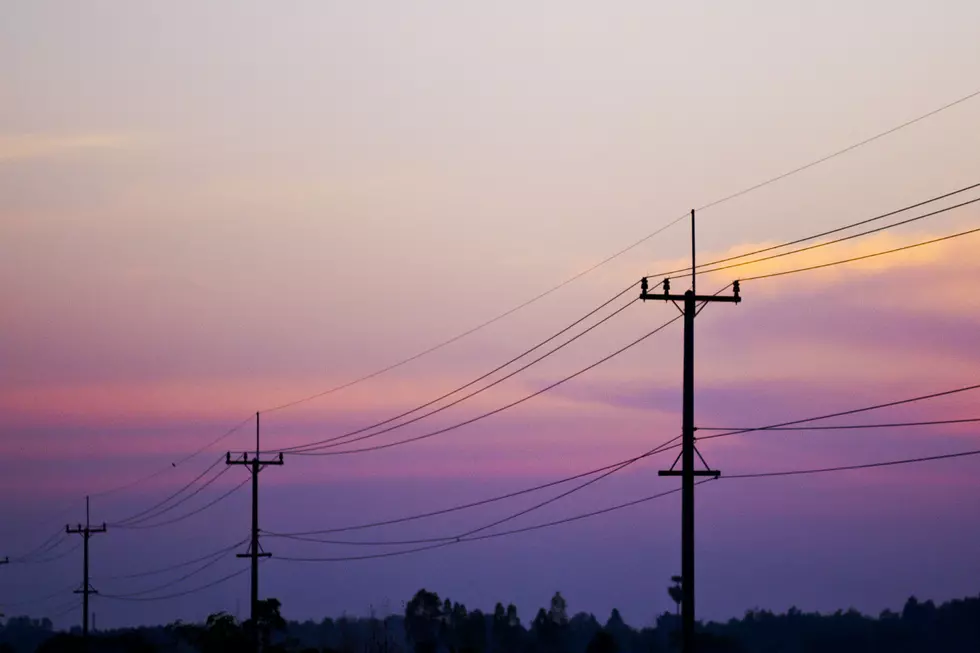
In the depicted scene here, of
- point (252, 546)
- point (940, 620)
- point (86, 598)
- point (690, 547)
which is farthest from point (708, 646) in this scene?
point (690, 547)

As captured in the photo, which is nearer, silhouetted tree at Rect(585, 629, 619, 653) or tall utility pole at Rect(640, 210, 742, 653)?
tall utility pole at Rect(640, 210, 742, 653)

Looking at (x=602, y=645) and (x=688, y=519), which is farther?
(x=602, y=645)

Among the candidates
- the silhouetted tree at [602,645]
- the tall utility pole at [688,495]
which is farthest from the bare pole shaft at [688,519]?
the silhouetted tree at [602,645]

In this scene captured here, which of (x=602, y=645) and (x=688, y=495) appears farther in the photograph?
(x=602, y=645)

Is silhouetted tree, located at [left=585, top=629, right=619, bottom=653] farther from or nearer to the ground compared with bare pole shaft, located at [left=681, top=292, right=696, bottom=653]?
nearer to the ground

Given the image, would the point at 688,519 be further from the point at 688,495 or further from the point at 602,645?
the point at 602,645

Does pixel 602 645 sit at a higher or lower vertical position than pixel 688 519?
lower

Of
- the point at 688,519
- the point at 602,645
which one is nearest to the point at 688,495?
the point at 688,519

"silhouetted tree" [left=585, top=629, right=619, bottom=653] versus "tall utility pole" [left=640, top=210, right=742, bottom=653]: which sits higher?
"tall utility pole" [left=640, top=210, right=742, bottom=653]

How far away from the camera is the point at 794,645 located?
195625 mm

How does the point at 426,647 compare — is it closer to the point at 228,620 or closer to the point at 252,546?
the point at 228,620

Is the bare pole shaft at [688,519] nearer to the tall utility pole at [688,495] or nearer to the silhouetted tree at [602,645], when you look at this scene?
the tall utility pole at [688,495]

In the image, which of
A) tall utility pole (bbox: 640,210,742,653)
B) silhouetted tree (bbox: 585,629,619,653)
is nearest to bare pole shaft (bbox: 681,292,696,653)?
tall utility pole (bbox: 640,210,742,653)

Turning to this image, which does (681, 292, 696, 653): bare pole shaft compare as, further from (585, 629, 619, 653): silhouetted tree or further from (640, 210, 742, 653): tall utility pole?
(585, 629, 619, 653): silhouetted tree
